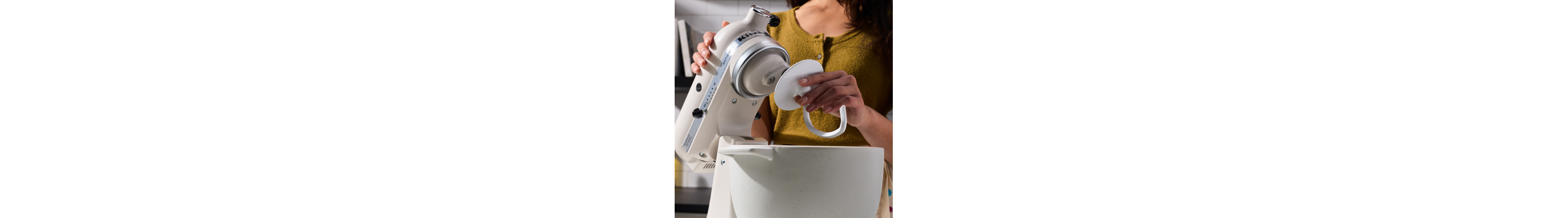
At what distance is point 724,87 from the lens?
32.5 inches

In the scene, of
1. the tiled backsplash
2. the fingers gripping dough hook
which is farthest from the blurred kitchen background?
the fingers gripping dough hook

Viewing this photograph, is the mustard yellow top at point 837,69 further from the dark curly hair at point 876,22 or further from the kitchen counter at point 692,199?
the kitchen counter at point 692,199

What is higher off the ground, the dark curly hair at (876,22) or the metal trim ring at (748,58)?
the dark curly hair at (876,22)

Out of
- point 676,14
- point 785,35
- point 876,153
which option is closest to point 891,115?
point 876,153

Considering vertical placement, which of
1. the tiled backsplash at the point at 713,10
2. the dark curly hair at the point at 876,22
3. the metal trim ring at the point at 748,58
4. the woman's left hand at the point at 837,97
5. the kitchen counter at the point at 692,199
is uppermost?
the tiled backsplash at the point at 713,10

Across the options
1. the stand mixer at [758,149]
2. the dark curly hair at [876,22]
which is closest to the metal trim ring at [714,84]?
the stand mixer at [758,149]

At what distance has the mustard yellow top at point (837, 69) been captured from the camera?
812mm

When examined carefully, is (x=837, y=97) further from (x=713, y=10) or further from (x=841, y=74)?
(x=713, y=10)

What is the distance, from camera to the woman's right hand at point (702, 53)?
2.73 feet

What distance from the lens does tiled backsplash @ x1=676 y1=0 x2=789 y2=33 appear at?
86 centimetres

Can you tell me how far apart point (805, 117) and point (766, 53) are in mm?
86

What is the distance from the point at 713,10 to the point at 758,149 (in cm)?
19

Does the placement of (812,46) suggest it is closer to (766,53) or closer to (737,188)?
(766,53)

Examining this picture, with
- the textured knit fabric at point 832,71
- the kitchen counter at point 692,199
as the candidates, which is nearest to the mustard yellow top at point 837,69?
the textured knit fabric at point 832,71
